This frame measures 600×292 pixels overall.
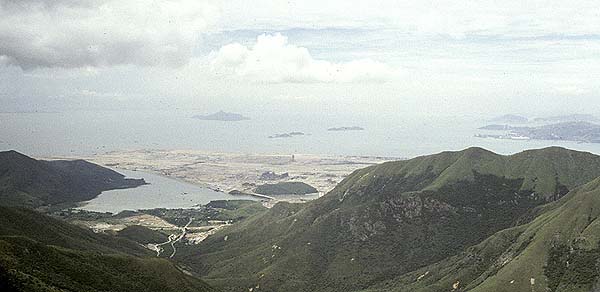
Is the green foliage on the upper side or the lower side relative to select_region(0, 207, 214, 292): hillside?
lower

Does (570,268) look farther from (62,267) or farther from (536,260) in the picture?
(62,267)

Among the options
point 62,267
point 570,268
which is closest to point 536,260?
point 570,268

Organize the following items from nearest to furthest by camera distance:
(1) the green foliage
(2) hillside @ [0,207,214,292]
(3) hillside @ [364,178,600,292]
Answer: (2) hillside @ [0,207,214,292]
(1) the green foliage
(3) hillside @ [364,178,600,292]

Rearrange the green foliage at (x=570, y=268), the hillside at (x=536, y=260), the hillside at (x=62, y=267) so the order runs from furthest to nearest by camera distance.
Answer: the hillside at (x=536, y=260) < the green foliage at (x=570, y=268) < the hillside at (x=62, y=267)

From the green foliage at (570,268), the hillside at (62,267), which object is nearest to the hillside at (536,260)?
the green foliage at (570,268)

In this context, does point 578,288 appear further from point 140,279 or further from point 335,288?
point 140,279

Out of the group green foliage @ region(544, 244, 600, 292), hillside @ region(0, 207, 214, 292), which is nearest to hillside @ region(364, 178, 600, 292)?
green foliage @ region(544, 244, 600, 292)

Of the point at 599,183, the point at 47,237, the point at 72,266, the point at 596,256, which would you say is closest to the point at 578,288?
the point at 596,256

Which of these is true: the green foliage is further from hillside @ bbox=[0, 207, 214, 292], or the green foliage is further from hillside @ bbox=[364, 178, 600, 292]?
hillside @ bbox=[0, 207, 214, 292]

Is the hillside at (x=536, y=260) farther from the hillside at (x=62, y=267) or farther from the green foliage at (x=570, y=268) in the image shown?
the hillside at (x=62, y=267)
